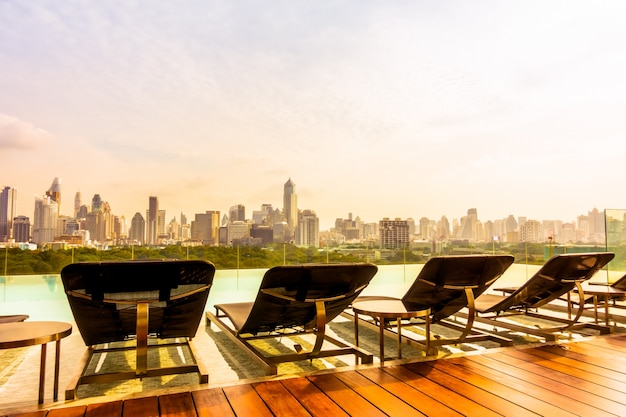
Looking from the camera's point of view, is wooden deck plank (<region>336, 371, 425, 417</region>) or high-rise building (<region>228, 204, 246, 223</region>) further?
high-rise building (<region>228, 204, 246, 223</region>)

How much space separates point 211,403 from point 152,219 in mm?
17411

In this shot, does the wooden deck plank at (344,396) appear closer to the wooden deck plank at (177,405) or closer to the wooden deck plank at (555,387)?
the wooden deck plank at (177,405)

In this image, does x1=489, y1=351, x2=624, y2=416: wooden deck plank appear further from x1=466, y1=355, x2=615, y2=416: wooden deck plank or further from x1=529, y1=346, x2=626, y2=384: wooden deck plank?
x1=529, y1=346, x2=626, y2=384: wooden deck plank

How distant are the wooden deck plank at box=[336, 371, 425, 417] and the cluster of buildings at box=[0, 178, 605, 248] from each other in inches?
358

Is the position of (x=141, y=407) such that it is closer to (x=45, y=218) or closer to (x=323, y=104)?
(x=323, y=104)

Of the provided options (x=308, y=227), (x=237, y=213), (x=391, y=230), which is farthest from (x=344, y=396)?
(x=237, y=213)

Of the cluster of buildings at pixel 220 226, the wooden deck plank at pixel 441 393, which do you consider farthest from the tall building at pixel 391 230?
the wooden deck plank at pixel 441 393

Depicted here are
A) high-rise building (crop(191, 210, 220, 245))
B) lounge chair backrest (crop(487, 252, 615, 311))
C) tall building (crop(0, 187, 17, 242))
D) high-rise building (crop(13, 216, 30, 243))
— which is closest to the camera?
lounge chair backrest (crop(487, 252, 615, 311))

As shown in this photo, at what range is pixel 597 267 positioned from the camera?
13.8ft

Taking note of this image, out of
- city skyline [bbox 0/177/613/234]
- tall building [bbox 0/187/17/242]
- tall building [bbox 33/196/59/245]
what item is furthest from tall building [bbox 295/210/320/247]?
tall building [bbox 0/187/17/242]

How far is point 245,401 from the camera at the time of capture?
2.22 meters

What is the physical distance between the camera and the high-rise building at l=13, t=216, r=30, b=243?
1348cm

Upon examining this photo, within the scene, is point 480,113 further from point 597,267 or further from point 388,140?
point 597,267

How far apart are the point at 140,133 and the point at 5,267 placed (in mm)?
12674
